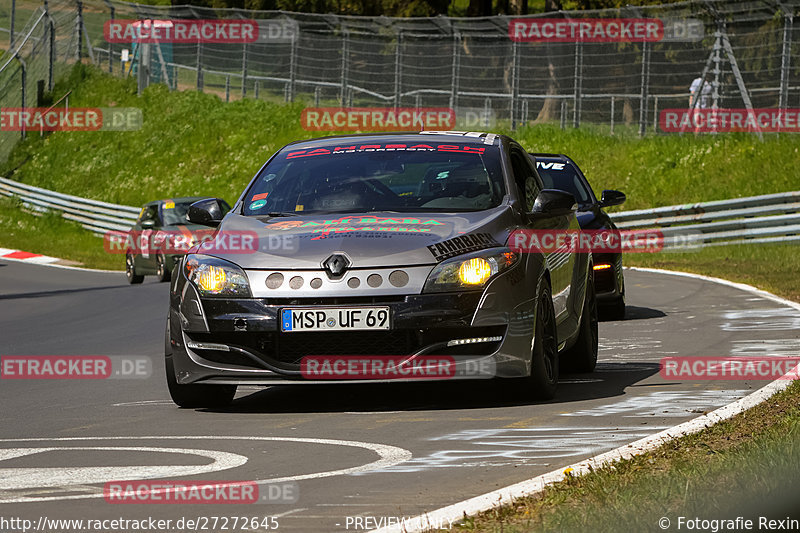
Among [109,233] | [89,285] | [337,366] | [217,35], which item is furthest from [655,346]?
[217,35]

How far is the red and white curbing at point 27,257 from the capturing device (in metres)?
30.0

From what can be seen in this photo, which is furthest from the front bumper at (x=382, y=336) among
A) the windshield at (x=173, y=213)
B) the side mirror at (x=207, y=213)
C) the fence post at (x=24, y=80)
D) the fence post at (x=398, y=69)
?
the fence post at (x=24, y=80)

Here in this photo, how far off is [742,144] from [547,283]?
73.9 feet

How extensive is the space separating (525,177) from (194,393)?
8.94 ft

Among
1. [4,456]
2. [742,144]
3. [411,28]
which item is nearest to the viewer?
[4,456]

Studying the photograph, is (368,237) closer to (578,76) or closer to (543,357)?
(543,357)

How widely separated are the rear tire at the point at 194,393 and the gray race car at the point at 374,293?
10mm

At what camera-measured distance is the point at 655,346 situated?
11656 mm

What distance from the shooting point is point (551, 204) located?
343 inches

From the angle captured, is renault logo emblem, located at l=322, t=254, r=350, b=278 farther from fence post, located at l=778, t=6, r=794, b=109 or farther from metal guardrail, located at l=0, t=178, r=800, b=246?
fence post, located at l=778, t=6, r=794, b=109

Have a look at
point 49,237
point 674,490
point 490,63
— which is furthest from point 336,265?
point 49,237

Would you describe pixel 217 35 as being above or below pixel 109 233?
above

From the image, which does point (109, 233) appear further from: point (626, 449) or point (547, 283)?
point (626, 449)

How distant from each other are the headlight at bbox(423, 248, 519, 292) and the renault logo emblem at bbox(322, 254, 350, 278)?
45cm
